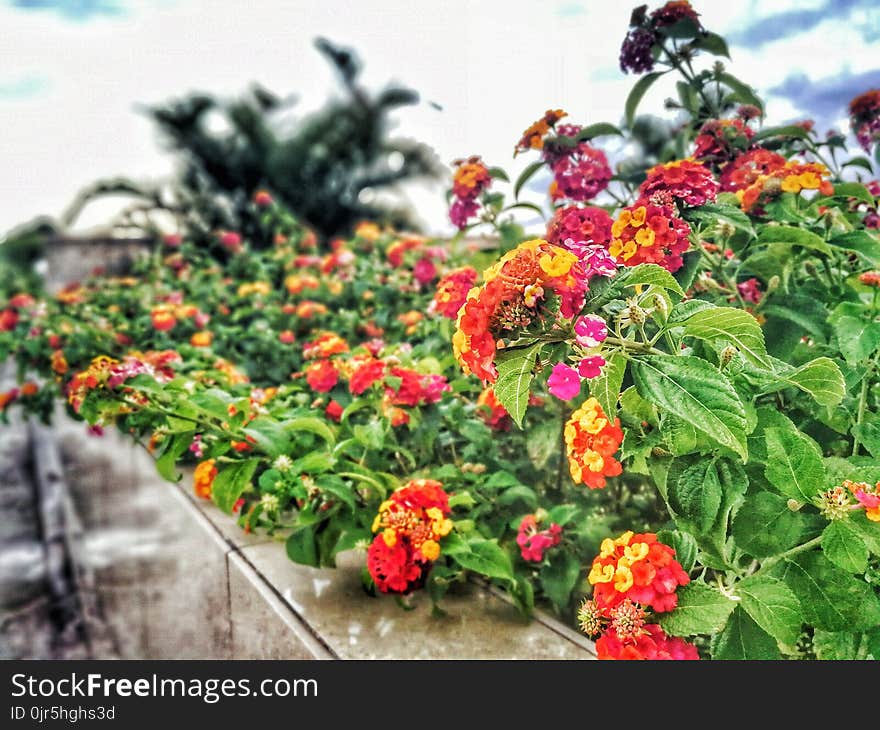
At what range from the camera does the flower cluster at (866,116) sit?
120 centimetres

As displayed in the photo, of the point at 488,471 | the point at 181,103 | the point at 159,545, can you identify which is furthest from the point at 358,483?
the point at 181,103

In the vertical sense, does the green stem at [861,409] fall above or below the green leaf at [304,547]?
above

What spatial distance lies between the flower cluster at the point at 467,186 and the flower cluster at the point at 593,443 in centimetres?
61

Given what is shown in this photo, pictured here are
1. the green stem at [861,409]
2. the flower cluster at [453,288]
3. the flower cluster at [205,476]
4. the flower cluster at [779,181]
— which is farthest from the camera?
the flower cluster at [205,476]

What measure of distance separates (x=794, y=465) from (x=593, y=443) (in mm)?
211

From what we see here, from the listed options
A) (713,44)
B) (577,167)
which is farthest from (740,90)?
(577,167)

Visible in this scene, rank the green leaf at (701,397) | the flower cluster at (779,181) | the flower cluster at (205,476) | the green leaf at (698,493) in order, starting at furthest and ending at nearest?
the flower cluster at (205,476), the flower cluster at (779,181), the green leaf at (698,493), the green leaf at (701,397)

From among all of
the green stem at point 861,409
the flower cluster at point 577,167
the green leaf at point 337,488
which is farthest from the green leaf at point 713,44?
the green leaf at point 337,488

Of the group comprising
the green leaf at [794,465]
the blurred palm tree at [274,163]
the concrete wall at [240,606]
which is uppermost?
the blurred palm tree at [274,163]

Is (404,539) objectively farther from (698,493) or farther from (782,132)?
(782,132)

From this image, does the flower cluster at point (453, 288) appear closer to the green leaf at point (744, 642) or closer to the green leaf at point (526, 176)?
the green leaf at point (526, 176)

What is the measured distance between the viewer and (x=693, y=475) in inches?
29.8

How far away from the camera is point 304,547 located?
1149 millimetres
